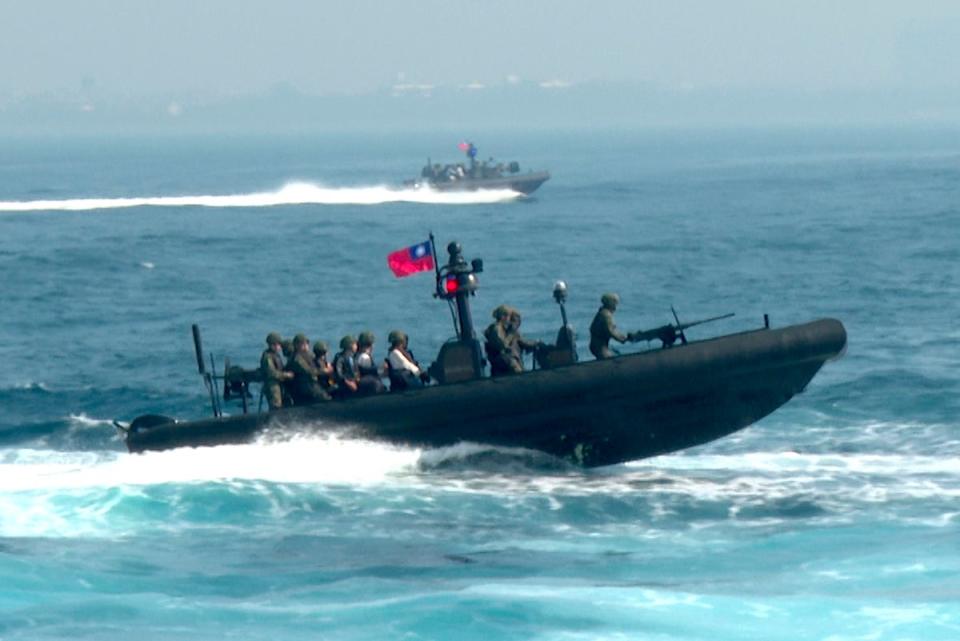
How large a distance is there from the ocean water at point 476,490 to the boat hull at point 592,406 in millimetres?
267

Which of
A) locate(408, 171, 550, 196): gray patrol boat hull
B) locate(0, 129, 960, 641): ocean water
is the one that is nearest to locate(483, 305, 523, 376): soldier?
locate(0, 129, 960, 641): ocean water

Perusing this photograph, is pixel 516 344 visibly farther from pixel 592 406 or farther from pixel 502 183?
pixel 502 183

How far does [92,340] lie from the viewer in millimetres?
34781

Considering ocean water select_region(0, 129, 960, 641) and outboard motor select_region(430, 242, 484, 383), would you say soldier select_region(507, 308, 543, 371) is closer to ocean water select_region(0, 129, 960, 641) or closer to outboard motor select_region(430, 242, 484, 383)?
outboard motor select_region(430, 242, 484, 383)

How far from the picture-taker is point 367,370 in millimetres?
21234

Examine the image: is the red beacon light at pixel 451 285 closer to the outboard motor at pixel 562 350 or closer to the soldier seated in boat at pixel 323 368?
the outboard motor at pixel 562 350

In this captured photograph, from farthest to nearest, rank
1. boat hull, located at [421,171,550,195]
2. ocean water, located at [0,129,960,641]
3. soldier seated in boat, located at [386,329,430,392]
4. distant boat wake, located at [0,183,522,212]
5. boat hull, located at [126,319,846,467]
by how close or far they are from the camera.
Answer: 1. boat hull, located at [421,171,550,195]
2. distant boat wake, located at [0,183,522,212]
3. soldier seated in boat, located at [386,329,430,392]
4. boat hull, located at [126,319,846,467]
5. ocean water, located at [0,129,960,641]

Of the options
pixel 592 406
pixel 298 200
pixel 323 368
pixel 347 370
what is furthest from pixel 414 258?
pixel 298 200

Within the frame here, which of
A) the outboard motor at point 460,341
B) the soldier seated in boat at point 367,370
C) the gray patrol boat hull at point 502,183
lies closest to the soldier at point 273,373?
the soldier seated in boat at point 367,370

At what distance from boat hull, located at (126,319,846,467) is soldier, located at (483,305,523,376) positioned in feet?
1.33

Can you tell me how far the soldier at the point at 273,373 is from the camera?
21.0 metres

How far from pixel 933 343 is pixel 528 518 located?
1314cm

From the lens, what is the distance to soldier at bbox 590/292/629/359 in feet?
68.8

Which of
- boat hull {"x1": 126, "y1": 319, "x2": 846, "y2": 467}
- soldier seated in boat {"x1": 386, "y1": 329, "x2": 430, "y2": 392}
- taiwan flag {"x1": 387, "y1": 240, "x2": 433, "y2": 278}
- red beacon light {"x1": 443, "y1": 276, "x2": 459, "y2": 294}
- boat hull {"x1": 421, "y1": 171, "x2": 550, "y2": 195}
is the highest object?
boat hull {"x1": 421, "y1": 171, "x2": 550, "y2": 195}
